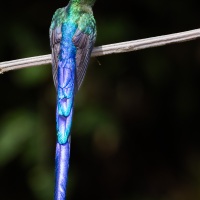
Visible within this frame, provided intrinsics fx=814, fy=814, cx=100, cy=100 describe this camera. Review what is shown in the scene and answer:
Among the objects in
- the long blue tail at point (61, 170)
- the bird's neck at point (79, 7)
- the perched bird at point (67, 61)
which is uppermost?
the bird's neck at point (79, 7)

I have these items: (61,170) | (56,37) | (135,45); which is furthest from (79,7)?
(61,170)

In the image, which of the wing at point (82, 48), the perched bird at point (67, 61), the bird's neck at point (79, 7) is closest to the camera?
the perched bird at point (67, 61)

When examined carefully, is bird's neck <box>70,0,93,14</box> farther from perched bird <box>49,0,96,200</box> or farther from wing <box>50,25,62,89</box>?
wing <box>50,25,62,89</box>

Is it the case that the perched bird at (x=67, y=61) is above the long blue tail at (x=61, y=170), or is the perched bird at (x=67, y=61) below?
above

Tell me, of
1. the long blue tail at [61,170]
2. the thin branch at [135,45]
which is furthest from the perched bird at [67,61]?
the thin branch at [135,45]

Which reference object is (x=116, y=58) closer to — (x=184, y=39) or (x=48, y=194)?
(x=48, y=194)

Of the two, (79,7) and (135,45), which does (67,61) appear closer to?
(135,45)

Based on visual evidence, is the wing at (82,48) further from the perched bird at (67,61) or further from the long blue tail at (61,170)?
the long blue tail at (61,170)
